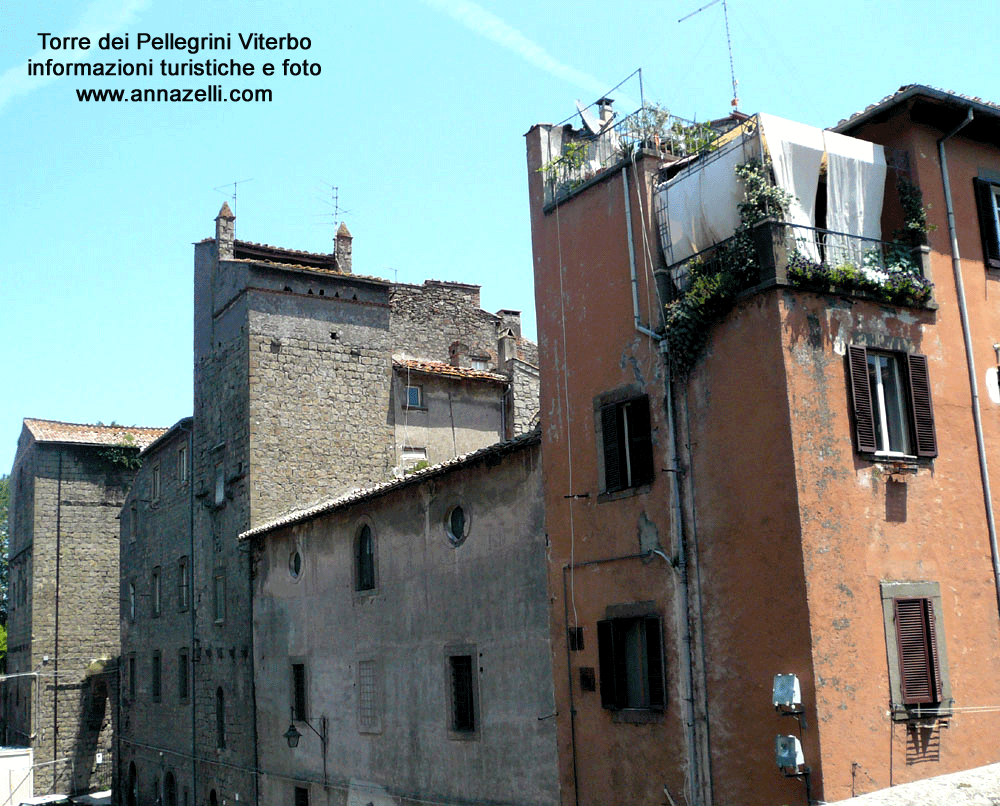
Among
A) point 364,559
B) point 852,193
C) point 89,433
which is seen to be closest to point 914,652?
point 852,193

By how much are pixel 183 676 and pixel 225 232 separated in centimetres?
1206

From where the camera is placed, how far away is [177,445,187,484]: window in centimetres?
3184

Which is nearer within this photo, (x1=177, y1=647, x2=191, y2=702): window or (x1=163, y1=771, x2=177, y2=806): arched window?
(x1=177, y1=647, x2=191, y2=702): window

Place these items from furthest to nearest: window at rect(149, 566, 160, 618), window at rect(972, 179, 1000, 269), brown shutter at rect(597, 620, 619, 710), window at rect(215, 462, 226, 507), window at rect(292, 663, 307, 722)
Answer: window at rect(149, 566, 160, 618) < window at rect(215, 462, 226, 507) < window at rect(292, 663, 307, 722) < window at rect(972, 179, 1000, 269) < brown shutter at rect(597, 620, 619, 710)

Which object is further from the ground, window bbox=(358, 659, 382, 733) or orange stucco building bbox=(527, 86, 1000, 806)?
orange stucco building bbox=(527, 86, 1000, 806)

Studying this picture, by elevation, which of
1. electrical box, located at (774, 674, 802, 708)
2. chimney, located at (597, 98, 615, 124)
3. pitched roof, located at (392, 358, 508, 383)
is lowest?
electrical box, located at (774, 674, 802, 708)

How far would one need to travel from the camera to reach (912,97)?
Result: 13.9m

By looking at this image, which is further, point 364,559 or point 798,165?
point 364,559

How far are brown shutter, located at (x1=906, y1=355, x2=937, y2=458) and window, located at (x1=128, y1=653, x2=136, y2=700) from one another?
29511 mm

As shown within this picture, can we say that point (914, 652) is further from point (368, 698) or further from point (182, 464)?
point (182, 464)

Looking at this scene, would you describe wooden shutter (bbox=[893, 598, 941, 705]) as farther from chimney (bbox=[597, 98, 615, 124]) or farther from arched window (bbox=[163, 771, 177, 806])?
arched window (bbox=[163, 771, 177, 806])

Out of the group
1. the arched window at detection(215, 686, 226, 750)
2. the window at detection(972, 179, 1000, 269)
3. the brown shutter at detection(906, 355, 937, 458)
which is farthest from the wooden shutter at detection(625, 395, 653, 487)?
the arched window at detection(215, 686, 226, 750)

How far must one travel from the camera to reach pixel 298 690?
23.2 meters

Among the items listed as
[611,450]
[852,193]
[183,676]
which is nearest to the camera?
[852,193]
